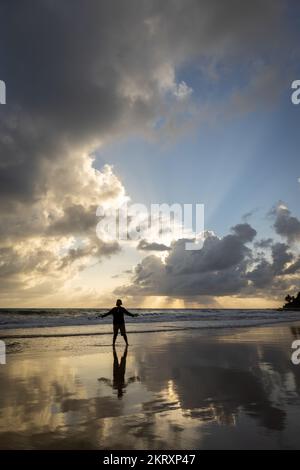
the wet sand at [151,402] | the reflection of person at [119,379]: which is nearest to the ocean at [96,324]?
the reflection of person at [119,379]

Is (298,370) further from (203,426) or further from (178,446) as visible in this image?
(178,446)

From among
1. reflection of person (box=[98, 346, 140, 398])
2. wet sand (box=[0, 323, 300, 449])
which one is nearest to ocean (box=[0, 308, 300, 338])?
reflection of person (box=[98, 346, 140, 398])

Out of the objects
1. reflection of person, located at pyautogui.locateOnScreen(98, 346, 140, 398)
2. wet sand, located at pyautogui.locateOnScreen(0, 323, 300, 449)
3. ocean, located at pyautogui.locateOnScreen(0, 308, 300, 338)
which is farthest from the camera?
ocean, located at pyautogui.locateOnScreen(0, 308, 300, 338)

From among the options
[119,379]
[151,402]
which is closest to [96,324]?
[119,379]

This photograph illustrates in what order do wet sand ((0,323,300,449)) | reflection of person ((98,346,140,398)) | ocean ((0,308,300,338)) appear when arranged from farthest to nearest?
ocean ((0,308,300,338))
reflection of person ((98,346,140,398))
wet sand ((0,323,300,449))

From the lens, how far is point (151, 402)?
282 inches

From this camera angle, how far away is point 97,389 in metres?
8.41

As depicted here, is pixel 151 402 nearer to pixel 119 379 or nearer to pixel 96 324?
pixel 119 379

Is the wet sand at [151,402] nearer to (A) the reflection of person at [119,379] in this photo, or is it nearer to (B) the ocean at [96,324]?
(A) the reflection of person at [119,379]

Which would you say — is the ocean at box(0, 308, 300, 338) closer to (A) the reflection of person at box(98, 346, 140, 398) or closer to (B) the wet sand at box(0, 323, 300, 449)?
(A) the reflection of person at box(98, 346, 140, 398)

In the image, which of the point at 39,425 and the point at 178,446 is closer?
the point at 178,446

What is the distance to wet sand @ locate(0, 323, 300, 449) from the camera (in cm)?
513
